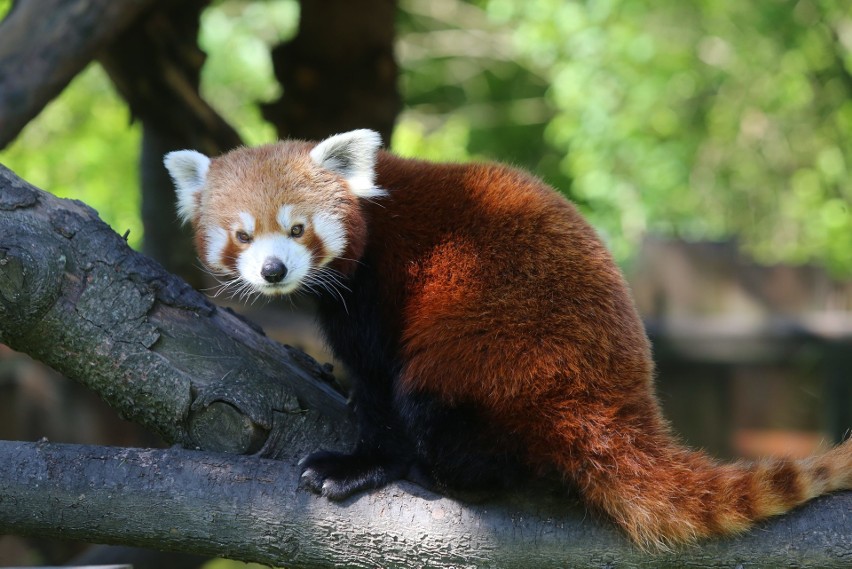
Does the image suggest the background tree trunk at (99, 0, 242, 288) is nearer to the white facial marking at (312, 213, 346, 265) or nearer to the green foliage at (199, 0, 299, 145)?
the white facial marking at (312, 213, 346, 265)

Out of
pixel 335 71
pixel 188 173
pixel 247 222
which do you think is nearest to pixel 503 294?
pixel 247 222

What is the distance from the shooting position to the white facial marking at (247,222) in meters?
2.71

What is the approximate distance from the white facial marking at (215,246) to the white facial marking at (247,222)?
9cm

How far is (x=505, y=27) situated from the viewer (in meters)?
11.2

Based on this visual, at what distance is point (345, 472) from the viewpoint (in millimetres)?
2395

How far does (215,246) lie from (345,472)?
0.90 meters

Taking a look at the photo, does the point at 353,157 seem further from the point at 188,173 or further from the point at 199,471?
the point at 199,471

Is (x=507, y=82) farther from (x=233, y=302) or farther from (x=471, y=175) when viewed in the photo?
(x=471, y=175)

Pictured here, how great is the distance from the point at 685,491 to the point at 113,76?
3.78 meters

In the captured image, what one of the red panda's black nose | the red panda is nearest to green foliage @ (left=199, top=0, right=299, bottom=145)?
the red panda

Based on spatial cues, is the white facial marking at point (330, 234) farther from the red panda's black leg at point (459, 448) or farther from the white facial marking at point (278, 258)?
the red panda's black leg at point (459, 448)

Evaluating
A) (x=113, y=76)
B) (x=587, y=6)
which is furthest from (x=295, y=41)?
(x=587, y=6)

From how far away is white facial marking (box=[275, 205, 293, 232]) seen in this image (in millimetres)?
2707

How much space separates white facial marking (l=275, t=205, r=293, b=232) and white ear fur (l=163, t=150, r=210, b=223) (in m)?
0.40
